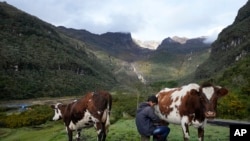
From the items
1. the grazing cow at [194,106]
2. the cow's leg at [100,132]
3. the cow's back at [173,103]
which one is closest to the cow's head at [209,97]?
the grazing cow at [194,106]

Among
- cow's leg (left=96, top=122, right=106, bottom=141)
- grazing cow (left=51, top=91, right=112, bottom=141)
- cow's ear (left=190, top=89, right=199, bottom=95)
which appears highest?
cow's ear (left=190, top=89, right=199, bottom=95)

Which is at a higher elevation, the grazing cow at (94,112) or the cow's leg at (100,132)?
the grazing cow at (94,112)

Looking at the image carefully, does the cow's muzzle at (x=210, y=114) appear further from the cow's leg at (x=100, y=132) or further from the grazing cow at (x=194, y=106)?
the cow's leg at (x=100, y=132)

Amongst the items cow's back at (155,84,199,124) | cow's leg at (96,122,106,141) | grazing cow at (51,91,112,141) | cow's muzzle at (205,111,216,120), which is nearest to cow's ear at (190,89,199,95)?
cow's back at (155,84,199,124)

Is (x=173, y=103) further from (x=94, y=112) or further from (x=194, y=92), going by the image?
(x=94, y=112)

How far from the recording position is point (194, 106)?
15.8 meters

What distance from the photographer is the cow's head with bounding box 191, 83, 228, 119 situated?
50.4 feet

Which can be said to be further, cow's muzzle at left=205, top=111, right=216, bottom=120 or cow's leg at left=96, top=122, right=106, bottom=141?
cow's leg at left=96, top=122, right=106, bottom=141

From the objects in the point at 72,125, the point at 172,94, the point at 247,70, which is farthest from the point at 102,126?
the point at 247,70

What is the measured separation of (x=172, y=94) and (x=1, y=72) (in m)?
186

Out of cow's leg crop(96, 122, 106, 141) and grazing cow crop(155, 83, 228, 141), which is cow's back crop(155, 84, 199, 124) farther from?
cow's leg crop(96, 122, 106, 141)

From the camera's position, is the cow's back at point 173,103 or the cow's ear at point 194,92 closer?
the cow's ear at point 194,92

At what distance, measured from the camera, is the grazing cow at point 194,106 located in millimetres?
15531

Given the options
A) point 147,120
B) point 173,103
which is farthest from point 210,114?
point 147,120
